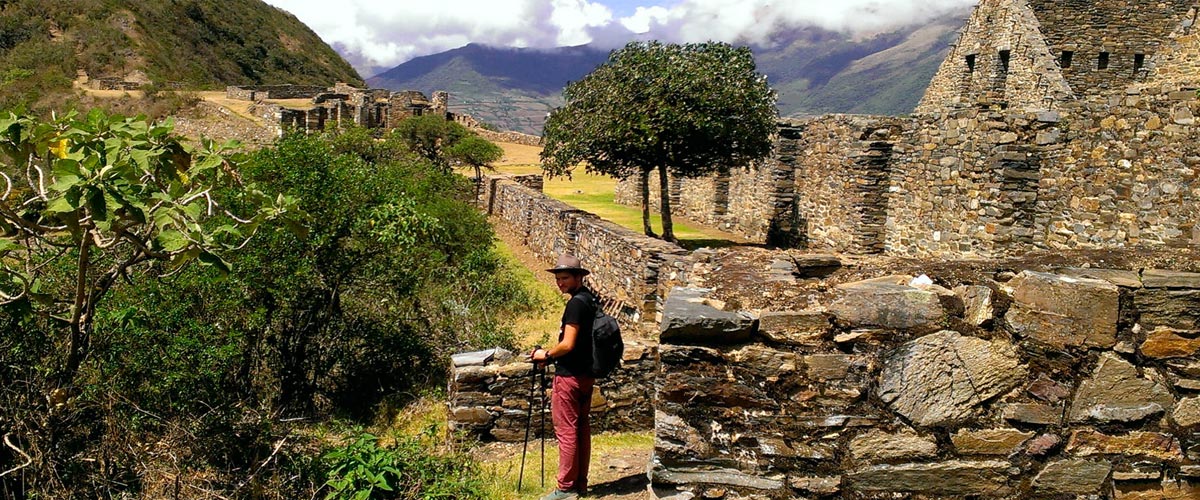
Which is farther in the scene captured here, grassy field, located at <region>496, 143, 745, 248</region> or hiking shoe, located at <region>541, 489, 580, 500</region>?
grassy field, located at <region>496, 143, 745, 248</region>

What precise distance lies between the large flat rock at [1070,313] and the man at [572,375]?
8.54 ft

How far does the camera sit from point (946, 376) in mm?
3496

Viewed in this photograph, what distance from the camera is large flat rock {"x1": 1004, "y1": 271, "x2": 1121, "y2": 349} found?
3445 millimetres

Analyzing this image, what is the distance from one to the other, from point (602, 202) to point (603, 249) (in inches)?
532

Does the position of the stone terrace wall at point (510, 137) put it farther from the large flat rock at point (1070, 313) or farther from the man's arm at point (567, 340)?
the large flat rock at point (1070, 313)

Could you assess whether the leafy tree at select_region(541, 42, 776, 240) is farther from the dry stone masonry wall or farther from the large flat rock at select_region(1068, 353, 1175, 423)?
the large flat rock at select_region(1068, 353, 1175, 423)

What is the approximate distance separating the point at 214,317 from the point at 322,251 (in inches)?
66.6

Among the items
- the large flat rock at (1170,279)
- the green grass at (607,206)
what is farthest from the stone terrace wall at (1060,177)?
the green grass at (607,206)

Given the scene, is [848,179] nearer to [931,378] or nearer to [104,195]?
[931,378]

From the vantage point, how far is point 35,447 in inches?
209

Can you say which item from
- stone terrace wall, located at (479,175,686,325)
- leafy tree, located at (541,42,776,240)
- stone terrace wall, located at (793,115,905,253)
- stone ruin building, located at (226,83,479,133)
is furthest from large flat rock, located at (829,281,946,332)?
stone ruin building, located at (226,83,479,133)

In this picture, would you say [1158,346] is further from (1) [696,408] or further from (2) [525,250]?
(2) [525,250]

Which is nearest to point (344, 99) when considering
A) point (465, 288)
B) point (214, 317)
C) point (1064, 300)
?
point (465, 288)

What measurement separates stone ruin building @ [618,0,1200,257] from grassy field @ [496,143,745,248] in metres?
0.62
